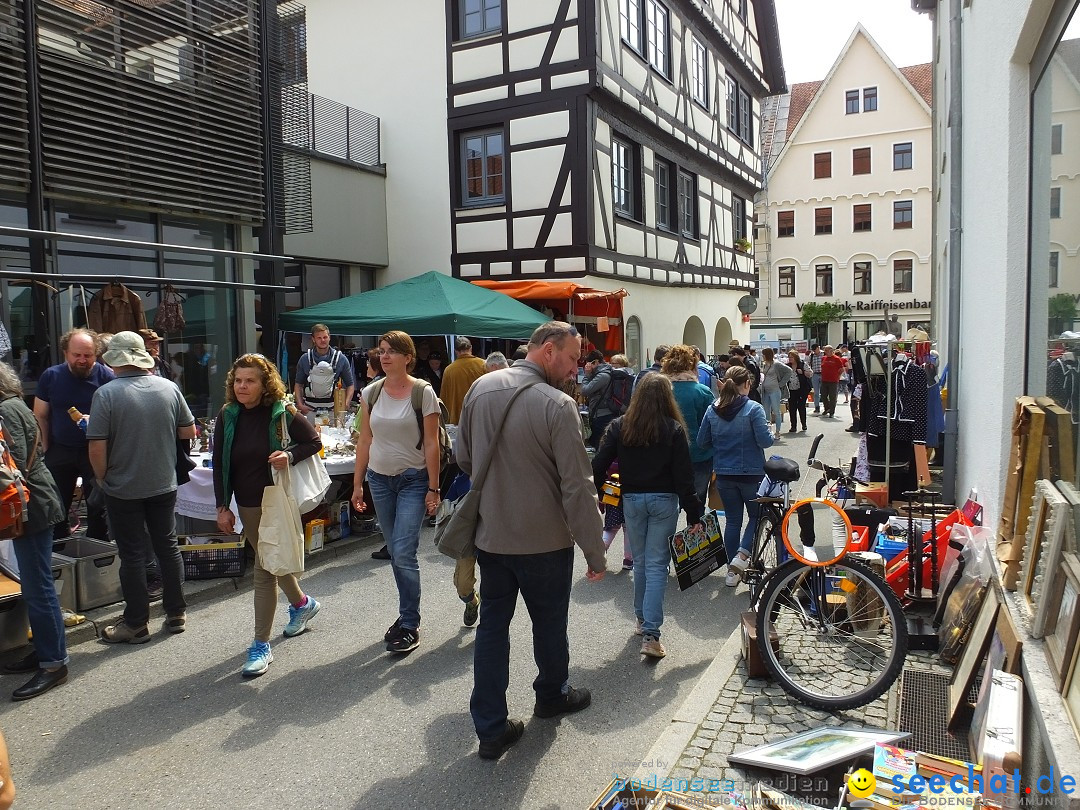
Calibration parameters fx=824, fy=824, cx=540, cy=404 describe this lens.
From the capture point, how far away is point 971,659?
353 centimetres

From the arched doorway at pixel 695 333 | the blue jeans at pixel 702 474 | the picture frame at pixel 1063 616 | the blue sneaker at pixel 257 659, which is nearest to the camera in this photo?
the picture frame at pixel 1063 616

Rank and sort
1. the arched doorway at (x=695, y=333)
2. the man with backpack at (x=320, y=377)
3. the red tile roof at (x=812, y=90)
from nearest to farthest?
1. the man with backpack at (x=320, y=377)
2. the arched doorway at (x=695, y=333)
3. the red tile roof at (x=812, y=90)

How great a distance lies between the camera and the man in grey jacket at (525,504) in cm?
353

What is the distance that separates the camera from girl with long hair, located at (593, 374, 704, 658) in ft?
15.6

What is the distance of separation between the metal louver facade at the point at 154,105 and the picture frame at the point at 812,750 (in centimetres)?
908

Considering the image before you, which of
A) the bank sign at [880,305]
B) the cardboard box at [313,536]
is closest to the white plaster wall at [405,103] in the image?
the cardboard box at [313,536]

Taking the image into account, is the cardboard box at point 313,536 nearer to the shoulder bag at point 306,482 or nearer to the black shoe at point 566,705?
the shoulder bag at point 306,482

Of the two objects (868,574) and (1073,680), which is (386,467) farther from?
(1073,680)

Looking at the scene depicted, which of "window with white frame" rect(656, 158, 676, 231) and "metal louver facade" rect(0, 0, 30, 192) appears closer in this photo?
"metal louver facade" rect(0, 0, 30, 192)

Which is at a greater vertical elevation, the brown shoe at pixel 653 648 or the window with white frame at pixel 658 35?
the window with white frame at pixel 658 35

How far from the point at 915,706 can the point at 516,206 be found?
502 inches

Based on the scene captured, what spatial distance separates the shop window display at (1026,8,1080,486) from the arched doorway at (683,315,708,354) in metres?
17.8

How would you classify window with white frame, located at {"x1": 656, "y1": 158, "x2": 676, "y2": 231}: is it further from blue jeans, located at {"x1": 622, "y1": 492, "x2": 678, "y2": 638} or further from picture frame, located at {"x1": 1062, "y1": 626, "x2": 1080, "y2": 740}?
picture frame, located at {"x1": 1062, "y1": 626, "x2": 1080, "y2": 740}

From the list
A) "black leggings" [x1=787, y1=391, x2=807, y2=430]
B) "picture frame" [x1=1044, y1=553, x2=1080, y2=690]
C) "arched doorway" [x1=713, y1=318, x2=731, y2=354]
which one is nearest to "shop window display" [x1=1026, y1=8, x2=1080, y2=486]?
"picture frame" [x1=1044, y1=553, x2=1080, y2=690]
